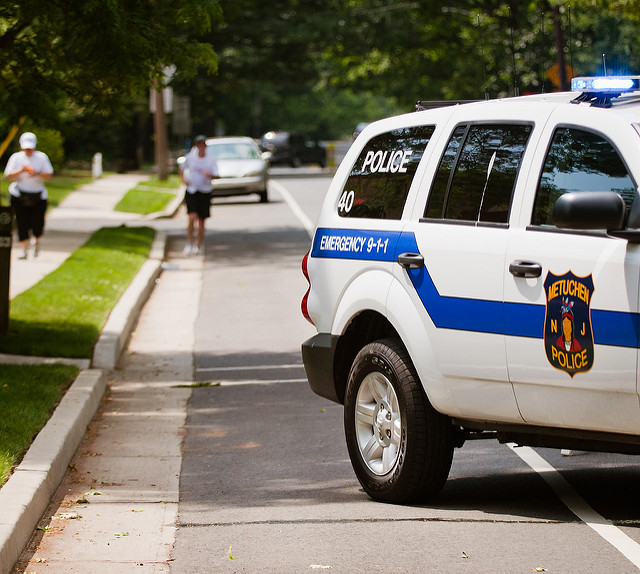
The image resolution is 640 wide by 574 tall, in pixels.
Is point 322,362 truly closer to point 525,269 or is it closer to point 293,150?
point 525,269

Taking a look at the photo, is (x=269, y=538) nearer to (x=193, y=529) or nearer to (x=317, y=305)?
(x=193, y=529)

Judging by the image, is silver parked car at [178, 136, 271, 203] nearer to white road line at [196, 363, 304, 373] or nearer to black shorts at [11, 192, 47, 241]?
black shorts at [11, 192, 47, 241]

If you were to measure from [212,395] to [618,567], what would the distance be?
18.8 ft

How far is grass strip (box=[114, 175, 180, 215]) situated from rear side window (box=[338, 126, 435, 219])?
76.3 feet

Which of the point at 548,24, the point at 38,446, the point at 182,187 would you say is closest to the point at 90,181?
the point at 182,187

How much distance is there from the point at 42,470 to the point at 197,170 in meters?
13.4

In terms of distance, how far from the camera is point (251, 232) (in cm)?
2530

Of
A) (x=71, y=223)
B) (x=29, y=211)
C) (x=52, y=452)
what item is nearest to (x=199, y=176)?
(x=29, y=211)

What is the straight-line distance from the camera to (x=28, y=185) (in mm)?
18656

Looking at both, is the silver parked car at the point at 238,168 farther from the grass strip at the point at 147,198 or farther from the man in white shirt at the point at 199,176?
the man in white shirt at the point at 199,176

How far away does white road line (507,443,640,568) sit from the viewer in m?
5.57

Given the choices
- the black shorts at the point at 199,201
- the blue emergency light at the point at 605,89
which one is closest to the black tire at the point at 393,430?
the blue emergency light at the point at 605,89

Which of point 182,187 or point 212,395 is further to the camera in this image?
point 182,187

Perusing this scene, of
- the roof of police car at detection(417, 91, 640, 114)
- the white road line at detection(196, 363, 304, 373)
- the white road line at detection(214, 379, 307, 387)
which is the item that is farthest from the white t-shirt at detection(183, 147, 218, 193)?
the roof of police car at detection(417, 91, 640, 114)
